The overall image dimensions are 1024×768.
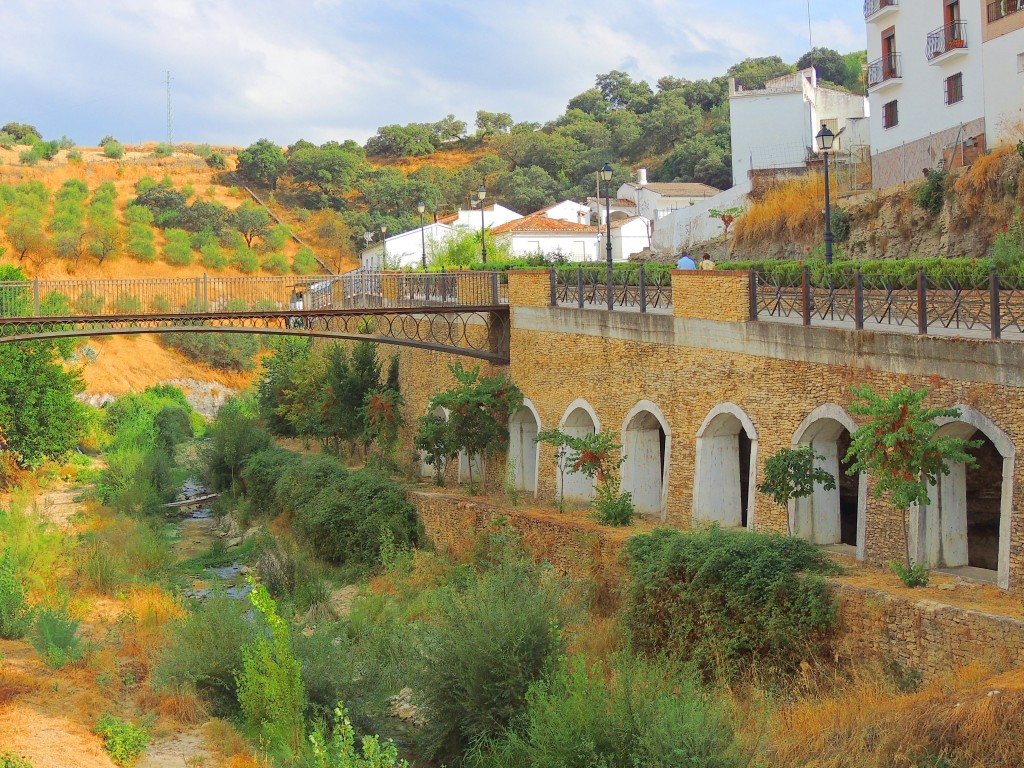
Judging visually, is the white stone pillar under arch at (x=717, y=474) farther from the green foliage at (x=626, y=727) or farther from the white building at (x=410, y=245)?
the white building at (x=410, y=245)

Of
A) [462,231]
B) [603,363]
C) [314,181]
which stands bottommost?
[603,363]

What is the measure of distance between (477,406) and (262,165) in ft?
217

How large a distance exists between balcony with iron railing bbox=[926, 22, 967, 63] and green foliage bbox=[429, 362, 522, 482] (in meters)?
13.7

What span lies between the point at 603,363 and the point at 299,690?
31.0 feet

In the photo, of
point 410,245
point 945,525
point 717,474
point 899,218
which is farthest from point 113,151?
point 945,525

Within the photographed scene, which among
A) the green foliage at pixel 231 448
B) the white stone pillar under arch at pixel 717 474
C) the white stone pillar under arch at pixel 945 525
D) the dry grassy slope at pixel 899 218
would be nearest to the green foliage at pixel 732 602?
the white stone pillar under arch at pixel 945 525

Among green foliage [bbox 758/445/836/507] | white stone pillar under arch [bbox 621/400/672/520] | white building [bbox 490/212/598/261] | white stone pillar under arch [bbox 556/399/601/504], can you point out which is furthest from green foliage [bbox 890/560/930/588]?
white building [bbox 490/212/598/261]

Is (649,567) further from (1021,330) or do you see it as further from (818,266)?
(818,266)

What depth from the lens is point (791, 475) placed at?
49.6 ft

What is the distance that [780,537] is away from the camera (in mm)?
14711

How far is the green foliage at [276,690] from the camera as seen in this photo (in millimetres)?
12758

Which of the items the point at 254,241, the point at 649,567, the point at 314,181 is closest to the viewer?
the point at 649,567

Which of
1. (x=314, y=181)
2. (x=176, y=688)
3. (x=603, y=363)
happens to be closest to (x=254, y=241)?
(x=314, y=181)

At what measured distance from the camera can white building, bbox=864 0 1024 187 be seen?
86.2ft
